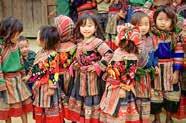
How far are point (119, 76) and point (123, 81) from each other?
0.05m

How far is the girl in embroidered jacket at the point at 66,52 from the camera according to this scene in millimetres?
4270

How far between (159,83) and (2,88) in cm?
144

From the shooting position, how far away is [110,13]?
5621 millimetres

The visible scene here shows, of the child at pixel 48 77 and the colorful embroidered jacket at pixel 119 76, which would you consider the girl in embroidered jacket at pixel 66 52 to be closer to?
the child at pixel 48 77

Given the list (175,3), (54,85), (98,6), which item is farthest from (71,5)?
(54,85)

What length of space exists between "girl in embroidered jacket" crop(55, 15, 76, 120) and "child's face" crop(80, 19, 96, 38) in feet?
0.52

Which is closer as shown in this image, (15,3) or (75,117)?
(75,117)

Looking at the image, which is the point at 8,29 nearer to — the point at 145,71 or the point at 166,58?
the point at 145,71

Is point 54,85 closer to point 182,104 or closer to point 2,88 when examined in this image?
point 2,88

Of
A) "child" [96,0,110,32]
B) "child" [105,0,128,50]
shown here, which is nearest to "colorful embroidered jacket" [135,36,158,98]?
"child" [105,0,128,50]

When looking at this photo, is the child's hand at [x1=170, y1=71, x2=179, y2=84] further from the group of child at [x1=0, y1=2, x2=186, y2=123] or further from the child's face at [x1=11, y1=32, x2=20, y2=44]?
the child's face at [x1=11, y1=32, x2=20, y2=44]

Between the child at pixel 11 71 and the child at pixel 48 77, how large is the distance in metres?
0.15

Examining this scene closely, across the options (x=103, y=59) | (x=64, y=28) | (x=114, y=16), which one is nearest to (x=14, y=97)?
(x=64, y=28)

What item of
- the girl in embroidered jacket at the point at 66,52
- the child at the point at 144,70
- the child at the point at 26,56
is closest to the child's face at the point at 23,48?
A: the child at the point at 26,56
